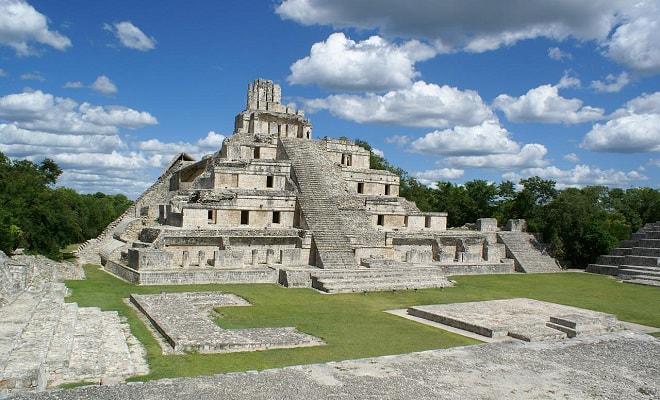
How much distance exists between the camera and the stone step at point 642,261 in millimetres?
25906

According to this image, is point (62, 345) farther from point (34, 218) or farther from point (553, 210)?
point (553, 210)

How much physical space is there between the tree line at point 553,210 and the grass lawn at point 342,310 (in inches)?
256

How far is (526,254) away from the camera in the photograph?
28.2m

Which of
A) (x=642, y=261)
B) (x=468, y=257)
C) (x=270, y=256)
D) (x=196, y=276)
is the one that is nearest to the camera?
(x=196, y=276)

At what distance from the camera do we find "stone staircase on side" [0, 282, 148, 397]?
26.0 feet

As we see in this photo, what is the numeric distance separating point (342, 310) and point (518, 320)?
14.6 ft

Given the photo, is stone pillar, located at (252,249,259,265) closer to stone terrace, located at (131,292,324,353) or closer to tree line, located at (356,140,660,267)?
stone terrace, located at (131,292,324,353)

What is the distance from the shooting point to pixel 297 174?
25828 mm

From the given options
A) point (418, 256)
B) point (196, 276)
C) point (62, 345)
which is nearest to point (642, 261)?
point (418, 256)

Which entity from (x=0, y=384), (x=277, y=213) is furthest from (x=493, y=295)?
(x=0, y=384)

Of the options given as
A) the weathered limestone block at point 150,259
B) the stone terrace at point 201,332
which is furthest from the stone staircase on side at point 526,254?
the stone terrace at point 201,332

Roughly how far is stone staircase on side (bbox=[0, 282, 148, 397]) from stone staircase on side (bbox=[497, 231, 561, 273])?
2045 cm

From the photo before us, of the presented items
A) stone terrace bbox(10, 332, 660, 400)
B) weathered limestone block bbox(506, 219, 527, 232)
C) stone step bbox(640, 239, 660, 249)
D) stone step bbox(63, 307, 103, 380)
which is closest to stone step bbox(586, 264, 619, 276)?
stone step bbox(640, 239, 660, 249)

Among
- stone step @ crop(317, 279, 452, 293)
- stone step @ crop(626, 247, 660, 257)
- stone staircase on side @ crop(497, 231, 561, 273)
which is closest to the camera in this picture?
stone step @ crop(317, 279, 452, 293)
